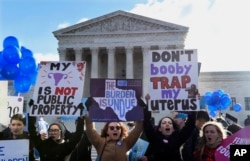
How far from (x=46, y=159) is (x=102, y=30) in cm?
4507

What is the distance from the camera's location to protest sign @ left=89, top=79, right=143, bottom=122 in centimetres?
675

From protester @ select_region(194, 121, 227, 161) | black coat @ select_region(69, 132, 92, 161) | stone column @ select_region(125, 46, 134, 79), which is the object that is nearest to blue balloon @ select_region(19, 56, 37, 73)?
black coat @ select_region(69, 132, 92, 161)

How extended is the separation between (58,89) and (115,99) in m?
1.17

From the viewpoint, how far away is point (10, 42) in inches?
411

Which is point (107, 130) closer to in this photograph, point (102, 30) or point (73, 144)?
point (73, 144)

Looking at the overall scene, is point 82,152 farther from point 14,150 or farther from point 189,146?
point 189,146

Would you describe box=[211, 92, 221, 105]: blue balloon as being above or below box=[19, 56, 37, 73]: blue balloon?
below

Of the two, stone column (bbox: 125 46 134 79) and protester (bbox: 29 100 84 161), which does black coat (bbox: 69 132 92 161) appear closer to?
protester (bbox: 29 100 84 161)

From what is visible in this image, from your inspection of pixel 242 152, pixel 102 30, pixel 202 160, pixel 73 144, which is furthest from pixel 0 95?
pixel 102 30

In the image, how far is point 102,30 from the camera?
1983 inches

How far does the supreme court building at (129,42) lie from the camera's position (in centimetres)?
4916

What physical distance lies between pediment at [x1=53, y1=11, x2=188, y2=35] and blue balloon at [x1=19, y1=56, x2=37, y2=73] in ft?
130

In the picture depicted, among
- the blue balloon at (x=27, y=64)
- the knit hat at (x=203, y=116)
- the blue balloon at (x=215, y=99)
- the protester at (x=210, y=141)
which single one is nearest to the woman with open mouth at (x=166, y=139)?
the protester at (x=210, y=141)

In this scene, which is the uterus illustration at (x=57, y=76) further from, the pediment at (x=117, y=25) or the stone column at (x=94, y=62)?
the pediment at (x=117, y=25)
